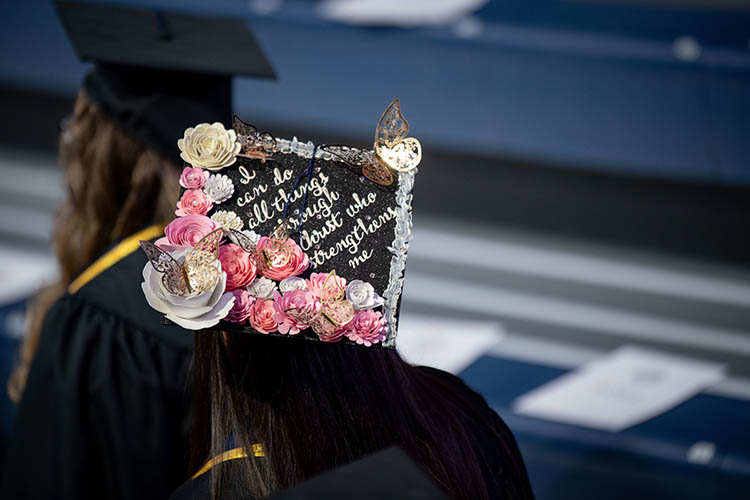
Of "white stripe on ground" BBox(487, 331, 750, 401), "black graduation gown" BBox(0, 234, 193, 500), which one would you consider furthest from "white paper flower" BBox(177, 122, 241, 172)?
"white stripe on ground" BBox(487, 331, 750, 401)

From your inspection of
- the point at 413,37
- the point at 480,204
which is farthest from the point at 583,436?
the point at 413,37

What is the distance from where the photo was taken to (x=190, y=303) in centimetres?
83

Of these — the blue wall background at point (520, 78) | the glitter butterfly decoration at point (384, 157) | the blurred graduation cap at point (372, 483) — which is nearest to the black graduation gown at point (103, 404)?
the glitter butterfly decoration at point (384, 157)

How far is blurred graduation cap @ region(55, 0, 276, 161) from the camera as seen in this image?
1686mm

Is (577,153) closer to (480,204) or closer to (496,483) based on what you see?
(480,204)

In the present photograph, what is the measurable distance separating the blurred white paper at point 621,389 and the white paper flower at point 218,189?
230cm

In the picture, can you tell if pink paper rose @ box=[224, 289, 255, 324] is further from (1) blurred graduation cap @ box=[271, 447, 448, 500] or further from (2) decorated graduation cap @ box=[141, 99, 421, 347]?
(1) blurred graduation cap @ box=[271, 447, 448, 500]

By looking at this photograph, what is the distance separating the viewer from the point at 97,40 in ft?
5.69

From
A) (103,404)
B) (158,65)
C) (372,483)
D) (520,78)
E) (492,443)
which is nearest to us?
(372,483)

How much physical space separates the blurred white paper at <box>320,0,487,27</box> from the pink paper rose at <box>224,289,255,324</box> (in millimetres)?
4134

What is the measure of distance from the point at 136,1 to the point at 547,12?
279 cm

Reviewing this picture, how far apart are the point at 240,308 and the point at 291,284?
0.07 meters

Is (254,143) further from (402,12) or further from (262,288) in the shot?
(402,12)

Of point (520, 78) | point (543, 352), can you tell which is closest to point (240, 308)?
point (543, 352)
